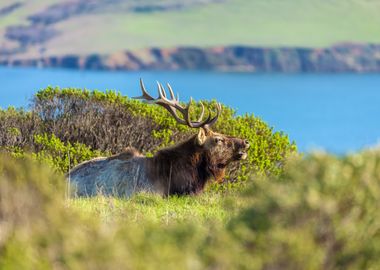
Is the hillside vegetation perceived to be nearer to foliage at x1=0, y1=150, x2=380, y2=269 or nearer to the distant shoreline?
foliage at x1=0, y1=150, x2=380, y2=269

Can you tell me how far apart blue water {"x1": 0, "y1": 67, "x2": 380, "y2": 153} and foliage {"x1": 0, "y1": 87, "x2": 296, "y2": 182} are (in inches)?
1063

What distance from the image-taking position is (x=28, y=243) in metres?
4.29

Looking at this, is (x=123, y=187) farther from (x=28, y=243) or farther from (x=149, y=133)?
(x=28, y=243)

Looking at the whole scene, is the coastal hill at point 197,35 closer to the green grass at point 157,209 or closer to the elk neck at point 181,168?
the elk neck at point 181,168

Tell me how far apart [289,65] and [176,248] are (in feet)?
437

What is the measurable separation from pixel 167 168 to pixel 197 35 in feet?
451

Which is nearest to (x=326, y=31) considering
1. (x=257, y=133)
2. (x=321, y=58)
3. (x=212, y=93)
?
(x=321, y=58)

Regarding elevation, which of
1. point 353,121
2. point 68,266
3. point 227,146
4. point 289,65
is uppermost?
point 289,65

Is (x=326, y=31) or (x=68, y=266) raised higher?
(x=326, y=31)

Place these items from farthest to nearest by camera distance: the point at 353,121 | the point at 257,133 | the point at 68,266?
the point at 353,121
the point at 257,133
the point at 68,266

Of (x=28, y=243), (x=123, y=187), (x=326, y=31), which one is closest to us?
(x=28, y=243)

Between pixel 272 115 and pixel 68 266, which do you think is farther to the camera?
pixel 272 115

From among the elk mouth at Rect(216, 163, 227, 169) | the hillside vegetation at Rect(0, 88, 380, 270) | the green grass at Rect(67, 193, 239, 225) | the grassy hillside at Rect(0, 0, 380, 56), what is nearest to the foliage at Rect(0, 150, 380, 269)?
the hillside vegetation at Rect(0, 88, 380, 270)

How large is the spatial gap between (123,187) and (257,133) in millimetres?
Answer: 3198
